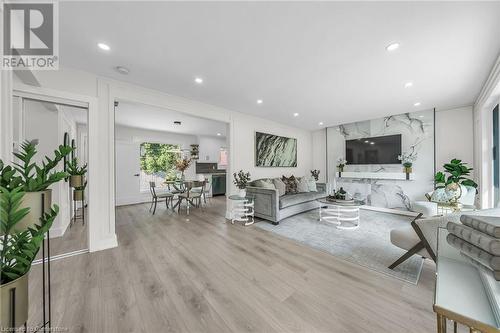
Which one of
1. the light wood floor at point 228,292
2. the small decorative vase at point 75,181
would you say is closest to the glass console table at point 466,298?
the light wood floor at point 228,292

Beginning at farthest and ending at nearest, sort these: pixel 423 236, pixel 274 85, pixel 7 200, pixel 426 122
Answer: pixel 426 122, pixel 274 85, pixel 423 236, pixel 7 200

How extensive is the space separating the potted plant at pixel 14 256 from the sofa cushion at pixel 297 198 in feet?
11.5

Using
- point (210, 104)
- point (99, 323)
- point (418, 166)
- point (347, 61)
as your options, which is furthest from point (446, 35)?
point (99, 323)

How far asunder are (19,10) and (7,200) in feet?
6.46

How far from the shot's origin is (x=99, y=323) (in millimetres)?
1374

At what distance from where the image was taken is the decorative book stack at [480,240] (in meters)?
0.69

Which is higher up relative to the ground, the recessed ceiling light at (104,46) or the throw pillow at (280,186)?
the recessed ceiling light at (104,46)

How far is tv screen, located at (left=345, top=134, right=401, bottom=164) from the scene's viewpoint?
15.9ft

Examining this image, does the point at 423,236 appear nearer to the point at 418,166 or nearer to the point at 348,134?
the point at 418,166

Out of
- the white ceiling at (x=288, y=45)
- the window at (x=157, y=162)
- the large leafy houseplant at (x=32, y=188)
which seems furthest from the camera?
the window at (x=157, y=162)

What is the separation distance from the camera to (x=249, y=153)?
15.5 ft

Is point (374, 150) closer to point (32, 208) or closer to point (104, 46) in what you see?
point (104, 46)

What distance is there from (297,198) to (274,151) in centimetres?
167

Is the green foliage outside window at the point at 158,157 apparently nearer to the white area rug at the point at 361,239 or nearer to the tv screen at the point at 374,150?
the white area rug at the point at 361,239
